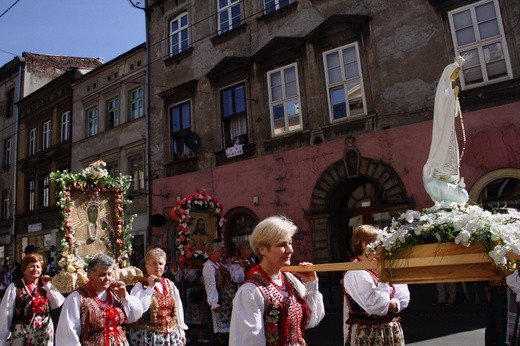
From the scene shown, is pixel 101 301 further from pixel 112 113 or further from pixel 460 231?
pixel 112 113

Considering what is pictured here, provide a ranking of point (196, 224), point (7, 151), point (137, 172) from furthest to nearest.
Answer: point (7, 151)
point (137, 172)
point (196, 224)

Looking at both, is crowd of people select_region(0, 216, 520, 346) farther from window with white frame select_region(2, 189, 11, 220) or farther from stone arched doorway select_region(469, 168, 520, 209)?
window with white frame select_region(2, 189, 11, 220)

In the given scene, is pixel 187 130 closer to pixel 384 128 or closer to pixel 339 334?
pixel 384 128

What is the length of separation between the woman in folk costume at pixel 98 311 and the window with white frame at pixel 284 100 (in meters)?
11.7

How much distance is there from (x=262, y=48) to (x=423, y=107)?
19.9 feet

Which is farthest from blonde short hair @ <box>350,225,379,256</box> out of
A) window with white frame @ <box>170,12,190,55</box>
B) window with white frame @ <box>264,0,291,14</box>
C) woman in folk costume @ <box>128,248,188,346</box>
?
window with white frame @ <box>170,12,190,55</box>

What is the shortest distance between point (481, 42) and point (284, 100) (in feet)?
20.3

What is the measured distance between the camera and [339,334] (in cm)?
897

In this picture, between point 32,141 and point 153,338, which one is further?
point 32,141

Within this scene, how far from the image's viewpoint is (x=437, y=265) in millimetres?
2846

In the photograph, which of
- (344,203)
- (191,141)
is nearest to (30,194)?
(191,141)

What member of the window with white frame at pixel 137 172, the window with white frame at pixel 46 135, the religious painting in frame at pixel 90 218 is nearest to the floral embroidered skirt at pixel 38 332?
the religious painting in frame at pixel 90 218

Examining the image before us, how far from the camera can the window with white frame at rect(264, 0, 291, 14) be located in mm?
16500

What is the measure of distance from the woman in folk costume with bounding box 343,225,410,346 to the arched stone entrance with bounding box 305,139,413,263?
31.6 feet
